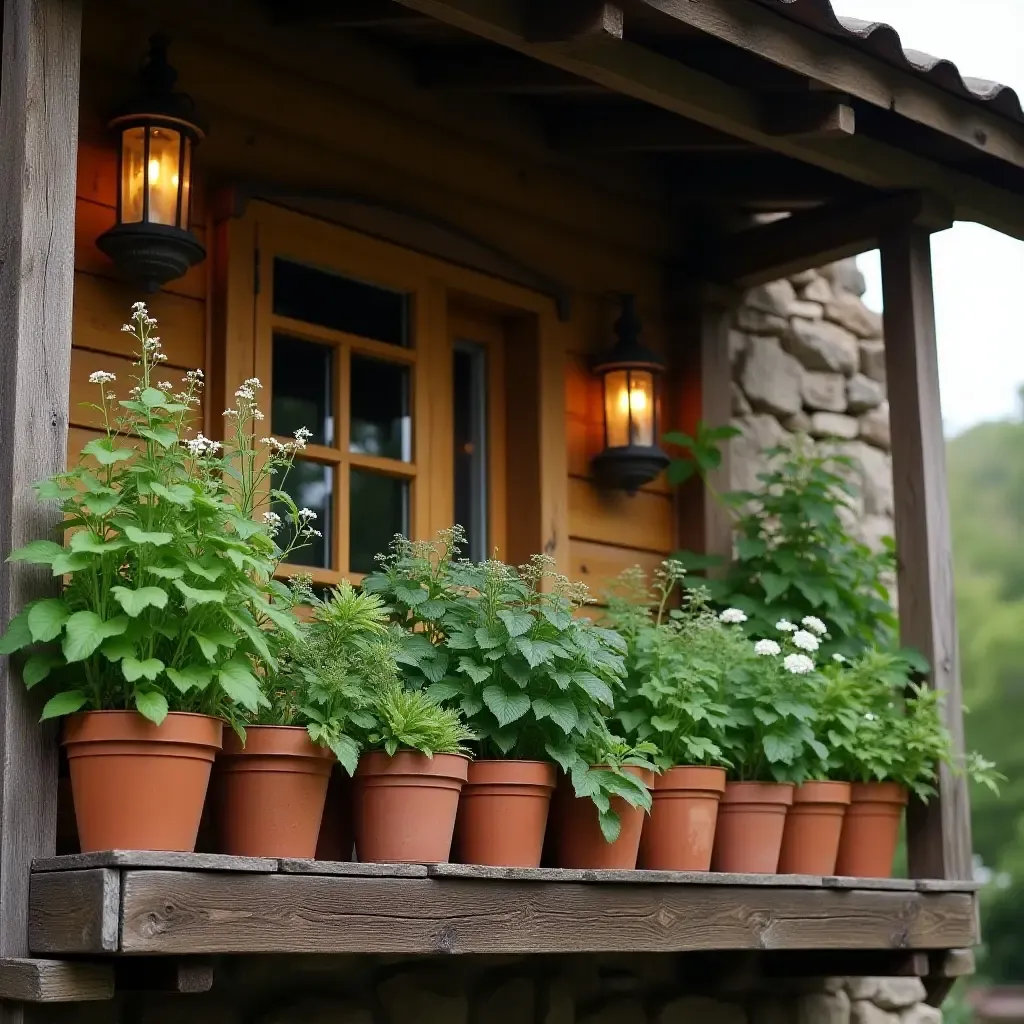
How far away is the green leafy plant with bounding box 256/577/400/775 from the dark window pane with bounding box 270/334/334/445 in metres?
1.20

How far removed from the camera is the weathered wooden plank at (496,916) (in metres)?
2.72

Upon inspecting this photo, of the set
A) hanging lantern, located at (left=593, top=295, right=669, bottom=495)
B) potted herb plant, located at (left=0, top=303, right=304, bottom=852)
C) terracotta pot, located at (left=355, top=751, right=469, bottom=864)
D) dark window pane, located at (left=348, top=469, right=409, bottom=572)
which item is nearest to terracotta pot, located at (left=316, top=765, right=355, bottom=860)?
terracotta pot, located at (left=355, top=751, right=469, bottom=864)

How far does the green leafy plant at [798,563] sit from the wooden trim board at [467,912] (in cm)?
96

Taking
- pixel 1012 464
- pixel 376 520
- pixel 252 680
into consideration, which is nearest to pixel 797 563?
pixel 376 520

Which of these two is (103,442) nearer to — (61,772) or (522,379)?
(61,772)

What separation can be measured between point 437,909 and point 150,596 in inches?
34.0

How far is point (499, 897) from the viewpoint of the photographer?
3211 mm

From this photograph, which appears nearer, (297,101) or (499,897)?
(499,897)

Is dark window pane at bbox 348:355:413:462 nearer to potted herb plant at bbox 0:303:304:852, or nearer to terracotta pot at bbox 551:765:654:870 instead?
terracotta pot at bbox 551:765:654:870

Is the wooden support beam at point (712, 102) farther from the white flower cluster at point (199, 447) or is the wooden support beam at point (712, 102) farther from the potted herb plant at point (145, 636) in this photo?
the potted herb plant at point (145, 636)

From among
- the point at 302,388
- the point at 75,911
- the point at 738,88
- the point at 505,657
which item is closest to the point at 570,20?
the point at 738,88

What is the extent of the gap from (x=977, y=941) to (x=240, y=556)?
2.55m

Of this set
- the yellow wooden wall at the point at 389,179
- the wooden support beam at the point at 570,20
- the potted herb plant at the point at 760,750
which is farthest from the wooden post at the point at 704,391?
the wooden support beam at the point at 570,20

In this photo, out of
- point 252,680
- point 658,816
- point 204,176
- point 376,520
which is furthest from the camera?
point 376,520
